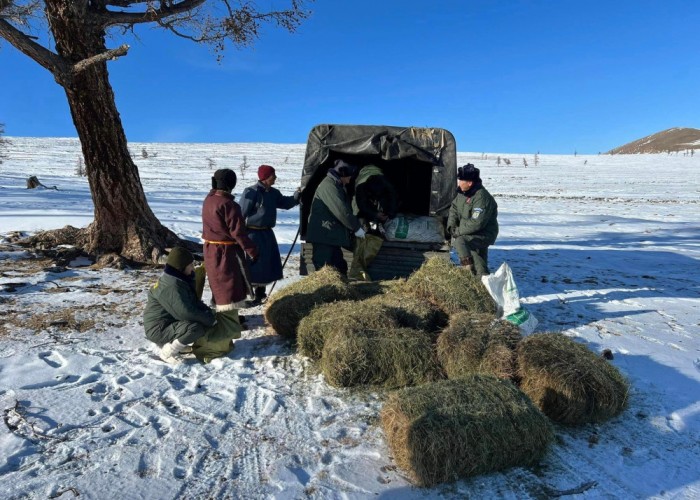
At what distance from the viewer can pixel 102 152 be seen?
7699 mm

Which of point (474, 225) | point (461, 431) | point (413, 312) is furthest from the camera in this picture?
point (474, 225)

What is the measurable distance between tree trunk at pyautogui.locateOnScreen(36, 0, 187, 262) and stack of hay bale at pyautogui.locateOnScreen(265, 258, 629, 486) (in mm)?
4028

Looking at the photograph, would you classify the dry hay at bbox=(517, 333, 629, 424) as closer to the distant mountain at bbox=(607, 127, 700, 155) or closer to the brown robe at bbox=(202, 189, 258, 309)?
the brown robe at bbox=(202, 189, 258, 309)

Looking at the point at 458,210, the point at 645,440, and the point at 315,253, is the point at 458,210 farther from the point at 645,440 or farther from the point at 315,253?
the point at 645,440

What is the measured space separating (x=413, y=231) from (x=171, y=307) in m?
3.91

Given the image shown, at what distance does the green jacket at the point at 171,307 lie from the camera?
13.9 ft

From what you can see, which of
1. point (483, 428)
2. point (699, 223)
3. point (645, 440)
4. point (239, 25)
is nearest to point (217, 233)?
point (483, 428)

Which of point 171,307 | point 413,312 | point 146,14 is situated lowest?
point 413,312

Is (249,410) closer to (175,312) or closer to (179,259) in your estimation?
(175,312)

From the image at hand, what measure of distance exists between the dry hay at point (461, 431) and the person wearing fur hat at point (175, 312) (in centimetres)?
205

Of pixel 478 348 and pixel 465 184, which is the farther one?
pixel 465 184

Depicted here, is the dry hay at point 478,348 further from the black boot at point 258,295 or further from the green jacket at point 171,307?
the black boot at point 258,295

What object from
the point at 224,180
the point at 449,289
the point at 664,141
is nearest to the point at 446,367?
the point at 449,289

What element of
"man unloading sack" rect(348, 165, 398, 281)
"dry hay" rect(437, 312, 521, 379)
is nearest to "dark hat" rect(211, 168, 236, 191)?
"man unloading sack" rect(348, 165, 398, 281)
